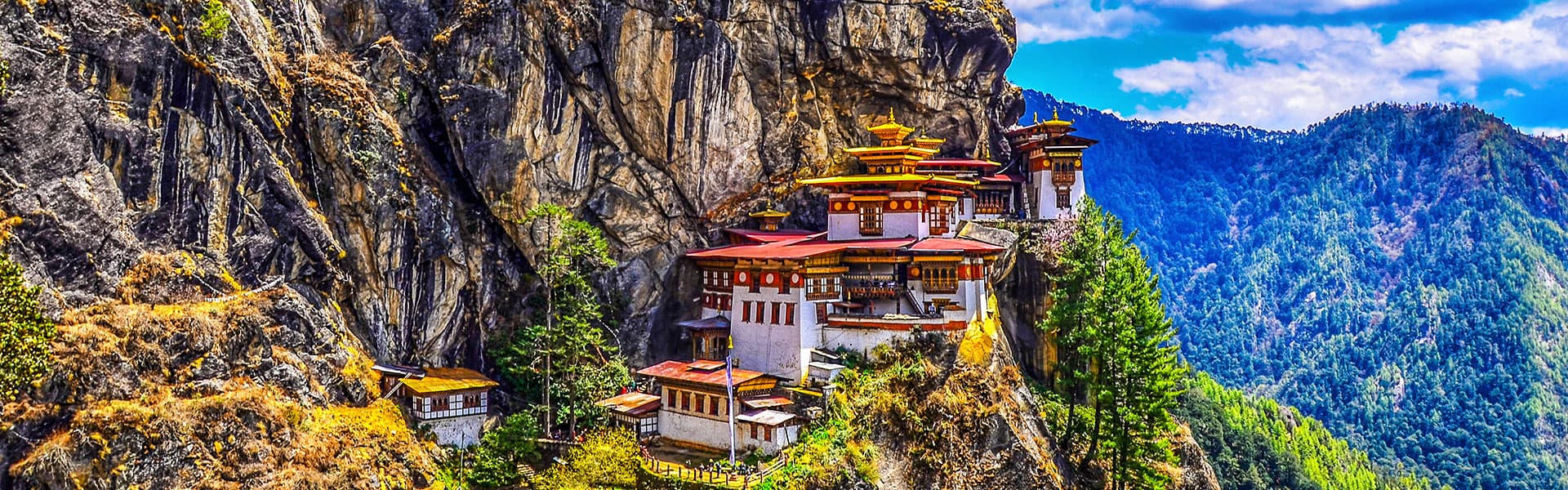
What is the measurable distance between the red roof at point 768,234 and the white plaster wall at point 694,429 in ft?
37.6

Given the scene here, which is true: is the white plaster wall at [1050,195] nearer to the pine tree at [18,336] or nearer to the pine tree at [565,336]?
the pine tree at [565,336]

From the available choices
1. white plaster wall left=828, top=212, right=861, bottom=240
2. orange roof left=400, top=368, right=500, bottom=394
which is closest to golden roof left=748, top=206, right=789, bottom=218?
white plaster wall left=828, top=212, right=861, bottom=240

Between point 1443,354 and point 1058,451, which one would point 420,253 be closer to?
point 1058,451

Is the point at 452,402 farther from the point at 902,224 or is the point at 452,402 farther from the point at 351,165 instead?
the point at 902,224

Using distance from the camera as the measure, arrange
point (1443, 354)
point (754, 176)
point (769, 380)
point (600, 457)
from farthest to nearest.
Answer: point (1443, 354) → point (754, 176) → point (769, 380) → point (600, 457)

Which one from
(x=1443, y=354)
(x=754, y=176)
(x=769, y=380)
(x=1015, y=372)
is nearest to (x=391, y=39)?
(x=754, y=176)

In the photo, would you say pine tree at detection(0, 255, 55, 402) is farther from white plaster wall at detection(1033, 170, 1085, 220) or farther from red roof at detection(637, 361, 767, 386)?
white plaster wall at detection(1033, 170, 1085, 220)

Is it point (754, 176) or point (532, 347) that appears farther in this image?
point (754, 176)

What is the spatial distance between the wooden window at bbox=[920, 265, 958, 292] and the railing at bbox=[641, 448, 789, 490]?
41.5 ft

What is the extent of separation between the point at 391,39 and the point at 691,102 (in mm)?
13619

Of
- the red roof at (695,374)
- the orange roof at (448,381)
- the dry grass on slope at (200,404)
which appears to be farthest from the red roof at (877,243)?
the dry grass on slope at (200,404)

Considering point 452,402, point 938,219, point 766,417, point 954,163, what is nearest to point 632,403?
point 766,417

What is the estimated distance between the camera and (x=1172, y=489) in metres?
56.2

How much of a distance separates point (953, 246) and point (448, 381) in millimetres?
22446
